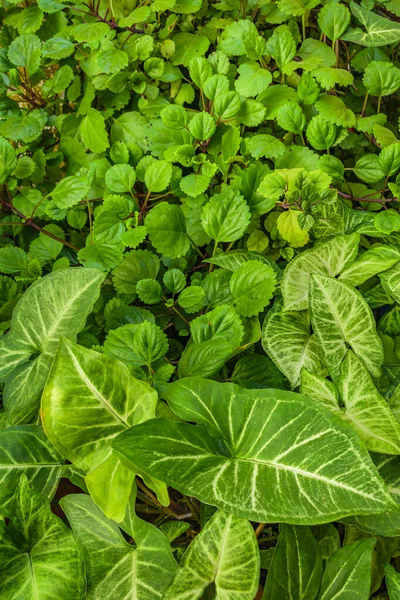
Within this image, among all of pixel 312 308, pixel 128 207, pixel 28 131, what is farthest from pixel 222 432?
pixel 28 131

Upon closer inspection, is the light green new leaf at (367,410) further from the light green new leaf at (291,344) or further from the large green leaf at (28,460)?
the large green leaf at (28,460)

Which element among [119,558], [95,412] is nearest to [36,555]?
[119,558]

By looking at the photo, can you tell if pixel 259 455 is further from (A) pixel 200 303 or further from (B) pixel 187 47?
(B) pixel 187 47

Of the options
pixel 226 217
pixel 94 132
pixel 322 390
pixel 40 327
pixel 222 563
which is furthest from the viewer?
pixel 94 132

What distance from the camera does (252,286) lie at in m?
1.03

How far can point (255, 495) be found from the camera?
0.71 meters

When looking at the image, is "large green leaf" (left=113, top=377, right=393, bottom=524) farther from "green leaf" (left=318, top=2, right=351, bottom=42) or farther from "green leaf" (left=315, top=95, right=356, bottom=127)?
"green leaf" (left=318, top=2, right=351, bottom=42)

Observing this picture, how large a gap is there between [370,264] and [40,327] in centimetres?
64

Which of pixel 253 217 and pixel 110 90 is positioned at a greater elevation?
pixel 110 90

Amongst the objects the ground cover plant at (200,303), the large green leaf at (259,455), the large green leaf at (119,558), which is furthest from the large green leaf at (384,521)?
the large green leaf at (119,558)

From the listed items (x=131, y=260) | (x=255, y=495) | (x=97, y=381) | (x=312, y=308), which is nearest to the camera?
(x=255, y=495)

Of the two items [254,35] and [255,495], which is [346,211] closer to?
[254,35]

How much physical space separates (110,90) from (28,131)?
→ 22 centimetres

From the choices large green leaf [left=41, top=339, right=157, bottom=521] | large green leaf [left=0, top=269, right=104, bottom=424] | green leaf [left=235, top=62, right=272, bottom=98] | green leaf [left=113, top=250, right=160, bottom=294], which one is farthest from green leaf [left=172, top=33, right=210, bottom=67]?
large green leaf [left=41, top=339, right=157, bottom=521]
